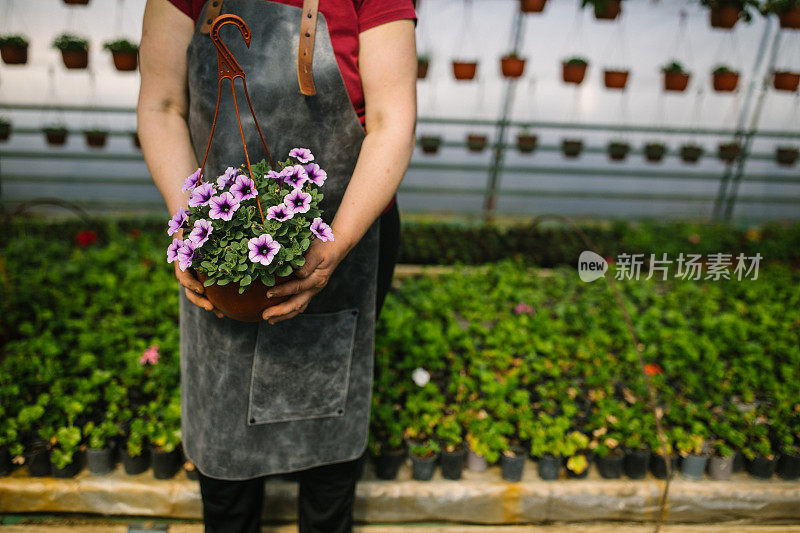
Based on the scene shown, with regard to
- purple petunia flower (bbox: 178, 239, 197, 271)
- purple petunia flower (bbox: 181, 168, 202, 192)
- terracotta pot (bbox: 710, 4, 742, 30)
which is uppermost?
terracotta pot (bbox: 710, 4, 742, 30)

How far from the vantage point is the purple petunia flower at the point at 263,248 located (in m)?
0.86

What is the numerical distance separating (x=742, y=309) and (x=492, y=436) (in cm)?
221

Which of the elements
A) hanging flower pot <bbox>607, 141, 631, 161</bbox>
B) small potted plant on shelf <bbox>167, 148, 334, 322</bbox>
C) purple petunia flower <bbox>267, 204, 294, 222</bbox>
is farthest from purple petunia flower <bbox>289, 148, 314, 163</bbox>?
hanging flower pot <bbox>607, 141, 631, 161</bbox>

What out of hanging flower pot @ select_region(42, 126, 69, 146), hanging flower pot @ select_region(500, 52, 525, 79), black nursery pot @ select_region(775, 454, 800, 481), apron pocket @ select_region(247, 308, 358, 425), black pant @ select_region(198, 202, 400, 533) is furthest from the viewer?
hanging flower pot @ select_region(42, 126, 69, 146)

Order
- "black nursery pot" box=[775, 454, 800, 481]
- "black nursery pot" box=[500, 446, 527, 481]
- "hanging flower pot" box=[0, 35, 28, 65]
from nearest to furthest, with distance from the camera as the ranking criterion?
A: "black nursery pot" box=[500, 446, 527, 481]
"black nursery pot" box=[775, 454, 800, 481]
"hanging flower pot" box=[0, 35, 28, 65]

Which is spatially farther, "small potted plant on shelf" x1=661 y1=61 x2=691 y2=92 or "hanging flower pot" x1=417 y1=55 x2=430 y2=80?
"small potted plant on shelf" x1=661 y1=61 x2=691 y2=92

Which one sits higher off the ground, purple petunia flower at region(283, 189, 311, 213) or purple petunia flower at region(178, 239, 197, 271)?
purple petunia flower at region(283, 189, 311, 213)

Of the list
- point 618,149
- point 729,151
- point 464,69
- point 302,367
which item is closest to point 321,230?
point 302,367

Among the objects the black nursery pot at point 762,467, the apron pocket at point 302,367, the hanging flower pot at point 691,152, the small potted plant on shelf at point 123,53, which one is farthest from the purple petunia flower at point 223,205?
the hanging flower pot at point 691,152

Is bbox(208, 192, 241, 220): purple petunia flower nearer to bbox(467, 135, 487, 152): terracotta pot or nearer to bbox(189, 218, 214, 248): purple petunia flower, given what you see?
bbox(189, 218, 214, 248): purple petunia flower

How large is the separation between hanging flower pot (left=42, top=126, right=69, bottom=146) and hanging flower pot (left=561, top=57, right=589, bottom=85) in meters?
4.74

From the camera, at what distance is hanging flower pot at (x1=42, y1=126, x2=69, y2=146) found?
4637 mm

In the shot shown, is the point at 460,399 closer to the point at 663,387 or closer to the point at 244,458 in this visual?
the point at 663,387

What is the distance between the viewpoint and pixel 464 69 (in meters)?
4.70
